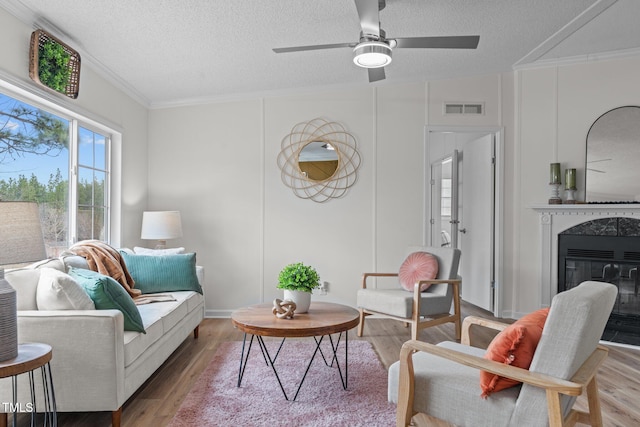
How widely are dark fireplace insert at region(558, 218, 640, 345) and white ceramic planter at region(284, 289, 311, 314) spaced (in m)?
2.92

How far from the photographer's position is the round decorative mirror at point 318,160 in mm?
4730

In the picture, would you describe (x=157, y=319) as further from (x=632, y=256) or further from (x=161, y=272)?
(x=632, y=256)

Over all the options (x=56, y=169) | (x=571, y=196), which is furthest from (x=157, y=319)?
(x=571, y=196)

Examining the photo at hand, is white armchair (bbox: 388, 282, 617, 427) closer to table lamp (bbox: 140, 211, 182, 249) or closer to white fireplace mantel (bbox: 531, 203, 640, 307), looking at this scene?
white fireplace mantel (bbox: 531, 203, 640, 307)

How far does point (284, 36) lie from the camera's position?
3.38 m

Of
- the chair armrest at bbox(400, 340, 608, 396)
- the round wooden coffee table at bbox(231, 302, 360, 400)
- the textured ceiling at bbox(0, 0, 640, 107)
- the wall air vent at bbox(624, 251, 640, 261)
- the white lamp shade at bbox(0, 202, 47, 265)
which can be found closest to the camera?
the chair armrest at bbox(400, 340, 608, 396)

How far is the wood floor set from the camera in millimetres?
2348

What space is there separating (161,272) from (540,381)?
9.86 feet

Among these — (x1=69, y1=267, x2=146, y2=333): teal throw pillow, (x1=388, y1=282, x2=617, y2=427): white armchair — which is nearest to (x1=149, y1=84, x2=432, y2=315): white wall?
(x1=69, y1=267, x2=146, y2=333): teal throw pillow

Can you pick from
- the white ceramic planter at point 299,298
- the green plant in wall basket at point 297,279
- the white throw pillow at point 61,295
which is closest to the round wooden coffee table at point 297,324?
the white ceramic planter at point 299,298

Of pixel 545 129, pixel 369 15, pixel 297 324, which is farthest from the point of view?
pixel 545 129

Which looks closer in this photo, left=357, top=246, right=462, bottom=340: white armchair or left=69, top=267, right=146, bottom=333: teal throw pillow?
left=69, top=267, right=146, bottom=333: teal throw pillow

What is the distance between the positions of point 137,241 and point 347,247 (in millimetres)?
2251

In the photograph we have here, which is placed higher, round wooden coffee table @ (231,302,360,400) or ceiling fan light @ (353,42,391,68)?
ceiling fan light @ (353,42,391,68)
